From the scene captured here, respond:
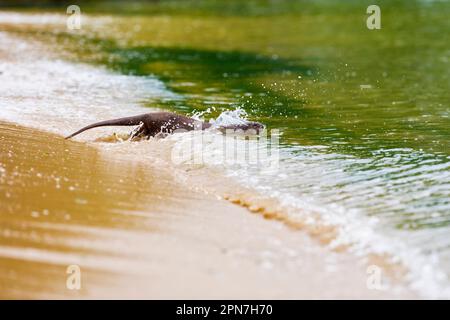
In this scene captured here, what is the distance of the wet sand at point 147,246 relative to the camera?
5.49m

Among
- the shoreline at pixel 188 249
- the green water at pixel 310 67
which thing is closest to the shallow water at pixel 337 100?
the green water at pixel 310 67

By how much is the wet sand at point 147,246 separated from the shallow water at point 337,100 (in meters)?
0.56

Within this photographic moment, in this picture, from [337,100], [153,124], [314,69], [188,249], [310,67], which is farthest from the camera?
[310,67]

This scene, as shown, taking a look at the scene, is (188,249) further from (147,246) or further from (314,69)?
(314,69)

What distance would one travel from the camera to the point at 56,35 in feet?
86.0

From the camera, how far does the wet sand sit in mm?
5492

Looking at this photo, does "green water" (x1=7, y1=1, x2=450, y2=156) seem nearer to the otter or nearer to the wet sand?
the otter

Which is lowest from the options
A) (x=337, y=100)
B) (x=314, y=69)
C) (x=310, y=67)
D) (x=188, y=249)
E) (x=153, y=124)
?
(x=188, y=249)

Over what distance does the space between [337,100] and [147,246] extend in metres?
8.27

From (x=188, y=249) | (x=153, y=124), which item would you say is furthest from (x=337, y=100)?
(x=188, y=249)

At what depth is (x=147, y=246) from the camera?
616 cm

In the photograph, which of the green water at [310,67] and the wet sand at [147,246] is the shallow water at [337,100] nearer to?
the green water at [310,67]
